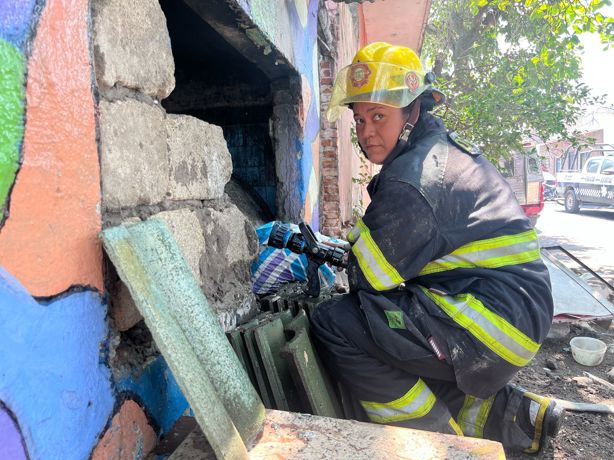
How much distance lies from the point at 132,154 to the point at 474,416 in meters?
2.00

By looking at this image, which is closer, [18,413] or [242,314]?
[18,413]

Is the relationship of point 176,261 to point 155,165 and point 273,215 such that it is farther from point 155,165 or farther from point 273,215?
point 273,215

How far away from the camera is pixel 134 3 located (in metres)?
1.44

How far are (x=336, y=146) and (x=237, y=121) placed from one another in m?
1.33

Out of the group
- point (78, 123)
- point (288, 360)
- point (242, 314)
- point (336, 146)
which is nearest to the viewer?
point (78, 123)

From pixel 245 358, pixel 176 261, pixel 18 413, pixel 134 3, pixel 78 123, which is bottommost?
pixel 245 358

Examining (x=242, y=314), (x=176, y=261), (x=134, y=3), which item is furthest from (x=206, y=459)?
(x=134, y=3)

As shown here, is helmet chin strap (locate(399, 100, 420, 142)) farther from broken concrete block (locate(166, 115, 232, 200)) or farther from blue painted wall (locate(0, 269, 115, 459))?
blue painted wall (locate(0, 269, 115, 459))

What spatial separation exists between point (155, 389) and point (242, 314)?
2.53ft

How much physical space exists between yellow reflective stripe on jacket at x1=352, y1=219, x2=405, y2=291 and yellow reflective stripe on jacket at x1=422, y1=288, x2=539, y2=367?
0.84 ft

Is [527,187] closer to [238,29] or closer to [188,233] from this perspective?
[238,29]

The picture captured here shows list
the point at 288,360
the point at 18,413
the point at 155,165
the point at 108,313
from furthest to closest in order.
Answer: the point at 288,360 < the point at 155,165 < the point at 108,313 < the point at 18,413

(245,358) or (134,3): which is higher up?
(134,3)

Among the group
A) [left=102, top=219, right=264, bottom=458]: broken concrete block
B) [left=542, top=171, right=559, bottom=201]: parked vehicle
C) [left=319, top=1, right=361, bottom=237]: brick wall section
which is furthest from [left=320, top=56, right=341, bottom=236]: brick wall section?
[left=542, top=171, right=559, bottom=201]: parked vehicle
